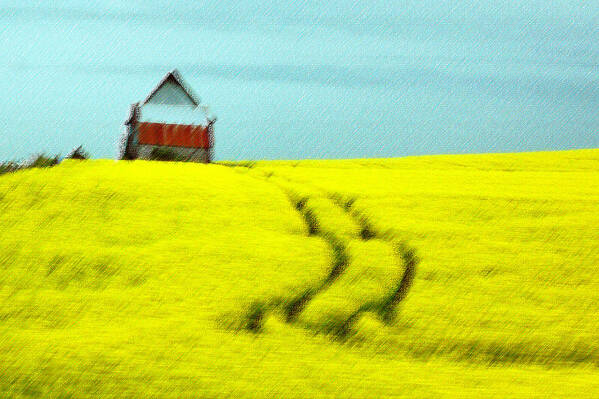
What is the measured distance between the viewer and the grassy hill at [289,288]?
26.7ft

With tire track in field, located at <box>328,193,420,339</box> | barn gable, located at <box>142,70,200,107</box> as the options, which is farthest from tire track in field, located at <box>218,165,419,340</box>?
barn gable, located at <box>142,70,200,107</box>

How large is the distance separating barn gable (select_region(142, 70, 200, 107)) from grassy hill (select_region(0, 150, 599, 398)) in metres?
4.59

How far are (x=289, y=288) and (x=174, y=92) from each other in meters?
10.7

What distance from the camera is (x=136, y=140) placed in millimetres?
18625

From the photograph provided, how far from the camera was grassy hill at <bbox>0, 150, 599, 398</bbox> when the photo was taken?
320 inches

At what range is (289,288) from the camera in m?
10.1

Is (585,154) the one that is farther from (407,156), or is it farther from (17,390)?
(17,390)

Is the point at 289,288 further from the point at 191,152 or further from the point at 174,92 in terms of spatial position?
the point at 174,92

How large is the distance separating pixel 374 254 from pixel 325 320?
2160 millimetres

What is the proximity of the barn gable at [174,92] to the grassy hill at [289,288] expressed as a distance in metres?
4.59

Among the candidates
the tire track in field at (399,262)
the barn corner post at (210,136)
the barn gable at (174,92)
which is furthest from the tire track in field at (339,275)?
the barn gable at (174,92)

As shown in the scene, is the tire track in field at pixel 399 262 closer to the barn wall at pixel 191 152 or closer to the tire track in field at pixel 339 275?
the tire track in field at pixel 339 275

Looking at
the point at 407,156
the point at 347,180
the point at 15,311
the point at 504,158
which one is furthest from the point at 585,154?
the point at 15,311

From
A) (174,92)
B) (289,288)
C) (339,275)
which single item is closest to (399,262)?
(339,275)
